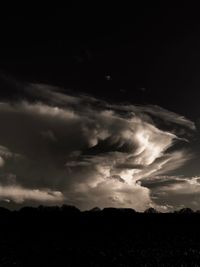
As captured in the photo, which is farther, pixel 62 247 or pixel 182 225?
pixel 182 225

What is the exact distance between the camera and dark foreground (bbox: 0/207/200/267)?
174 ft

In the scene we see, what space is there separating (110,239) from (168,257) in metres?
15.8

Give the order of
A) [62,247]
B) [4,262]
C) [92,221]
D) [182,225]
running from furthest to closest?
[92,221]
[182,225]
[62,247]
[4,262]

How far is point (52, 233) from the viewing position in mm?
78875

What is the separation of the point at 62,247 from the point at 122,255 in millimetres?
9875

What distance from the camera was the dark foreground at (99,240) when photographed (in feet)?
174

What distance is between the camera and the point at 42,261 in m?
52.2

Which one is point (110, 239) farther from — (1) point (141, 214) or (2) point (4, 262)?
(1) point (141, 214)

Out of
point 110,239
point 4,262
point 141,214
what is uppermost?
point 141,214

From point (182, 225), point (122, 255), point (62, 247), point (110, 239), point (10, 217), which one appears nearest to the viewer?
point (122, 255)

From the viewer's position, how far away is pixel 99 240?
6819 cm

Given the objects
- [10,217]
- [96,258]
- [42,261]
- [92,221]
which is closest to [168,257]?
[96,258]

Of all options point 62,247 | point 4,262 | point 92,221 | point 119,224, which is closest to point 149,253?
point 62,247

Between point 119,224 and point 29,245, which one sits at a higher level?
point 119,224
